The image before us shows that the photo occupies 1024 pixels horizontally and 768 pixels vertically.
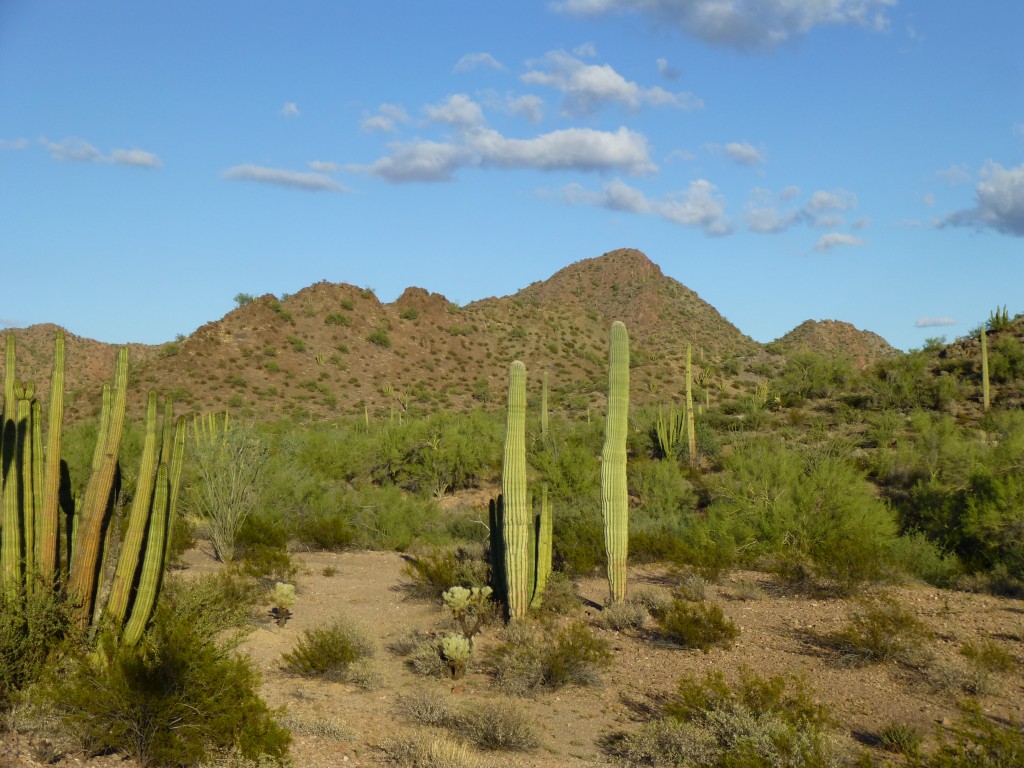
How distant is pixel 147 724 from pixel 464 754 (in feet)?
7.47

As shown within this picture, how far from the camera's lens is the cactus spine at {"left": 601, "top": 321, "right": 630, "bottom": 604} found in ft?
37.9

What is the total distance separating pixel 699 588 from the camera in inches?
476

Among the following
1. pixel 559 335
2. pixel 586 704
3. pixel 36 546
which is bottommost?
pixel 586 704

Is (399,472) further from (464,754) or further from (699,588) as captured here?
(464,754)

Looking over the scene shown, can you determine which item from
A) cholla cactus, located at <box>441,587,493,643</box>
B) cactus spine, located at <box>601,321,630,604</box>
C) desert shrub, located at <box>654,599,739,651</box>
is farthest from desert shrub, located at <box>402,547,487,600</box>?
desert shrub, located at <box>654,599,739,651</box>

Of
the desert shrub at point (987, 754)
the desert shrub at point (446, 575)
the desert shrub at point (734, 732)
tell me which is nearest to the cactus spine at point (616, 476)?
the desert shrub at point (446, 575)

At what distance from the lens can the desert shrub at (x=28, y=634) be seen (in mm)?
6207

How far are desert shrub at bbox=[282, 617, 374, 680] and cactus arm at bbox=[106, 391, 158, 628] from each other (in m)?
2.26

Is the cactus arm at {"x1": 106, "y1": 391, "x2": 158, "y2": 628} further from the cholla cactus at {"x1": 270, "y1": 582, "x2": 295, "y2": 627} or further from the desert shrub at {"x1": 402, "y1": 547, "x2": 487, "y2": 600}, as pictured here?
the desert shrub at {"x1": 402, "y1": 547, "x2": 487, "y2": 600}

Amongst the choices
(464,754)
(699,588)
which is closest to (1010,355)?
(699,588)

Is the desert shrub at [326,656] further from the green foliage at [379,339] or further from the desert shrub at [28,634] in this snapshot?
the green foliage at [379,339]

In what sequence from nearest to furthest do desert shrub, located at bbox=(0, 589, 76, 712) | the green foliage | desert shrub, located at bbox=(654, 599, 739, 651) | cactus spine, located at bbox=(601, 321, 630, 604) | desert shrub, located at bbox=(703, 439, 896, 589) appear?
desert shrub, located at bbox=(0, 589, 76, 712) < desert shrub, located at bbox=(654, 599, 739, 651) < cactus spine, located at bbox=(601, 321, 630, 604) < desert shrub, located at bbox=(703, 439, 896, 589) < the green foliage

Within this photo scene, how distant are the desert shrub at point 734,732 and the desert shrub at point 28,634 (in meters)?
4.53

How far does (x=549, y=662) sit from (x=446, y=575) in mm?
3799
